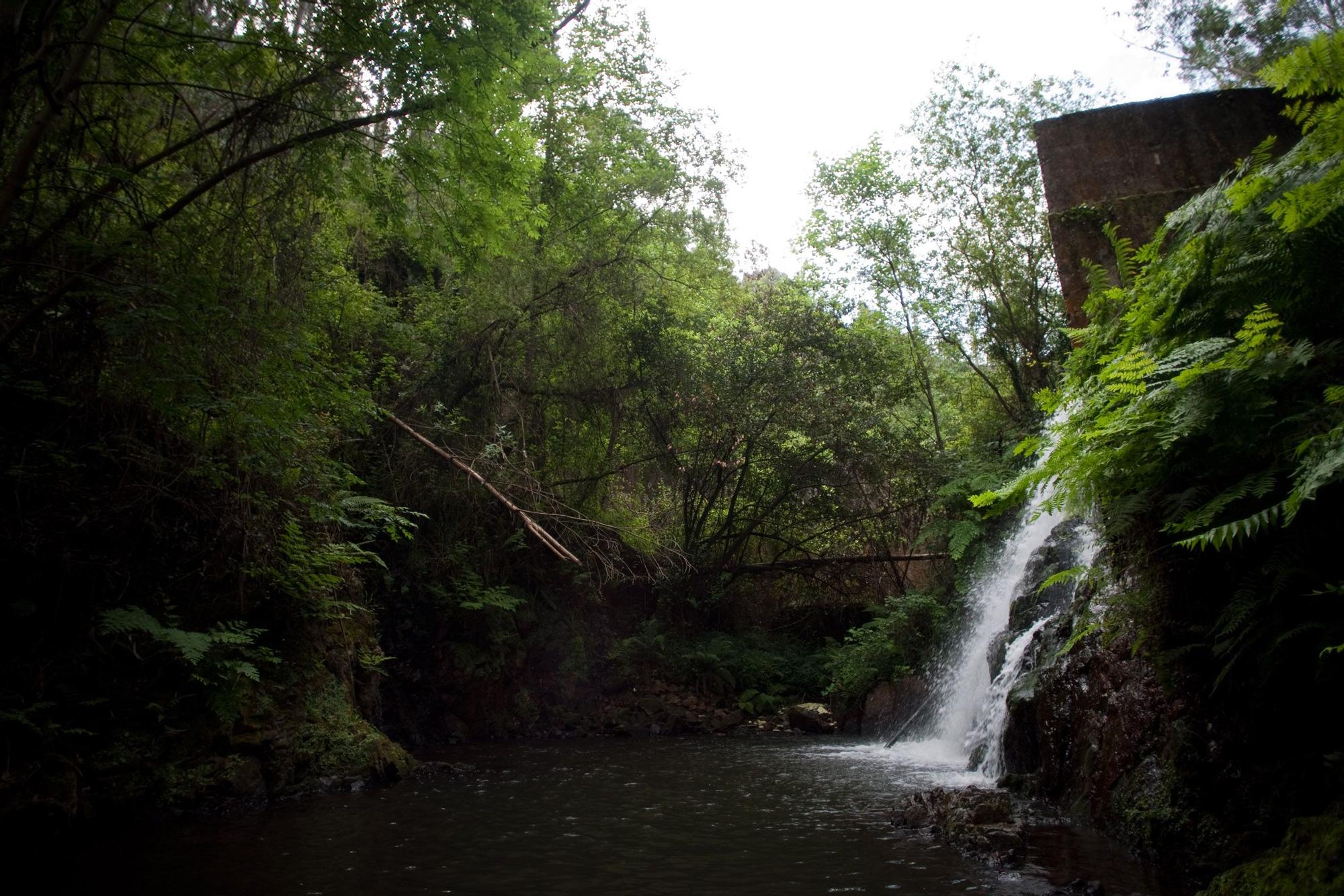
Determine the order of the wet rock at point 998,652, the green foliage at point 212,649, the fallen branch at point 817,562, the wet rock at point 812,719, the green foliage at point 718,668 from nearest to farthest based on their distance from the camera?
the green foliage at point 212,649, the wet rock at point 998,652, the wet rock at point 812,719, the green foliage at point 718,668, the fallen branch at point 817,562

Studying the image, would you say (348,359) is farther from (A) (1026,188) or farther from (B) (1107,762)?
(A) (1026,188)

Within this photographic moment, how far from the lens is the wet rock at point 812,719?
1324 cm

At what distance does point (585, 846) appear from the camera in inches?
212

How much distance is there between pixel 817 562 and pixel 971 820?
11.6m

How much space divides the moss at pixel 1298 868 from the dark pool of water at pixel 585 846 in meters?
0.73

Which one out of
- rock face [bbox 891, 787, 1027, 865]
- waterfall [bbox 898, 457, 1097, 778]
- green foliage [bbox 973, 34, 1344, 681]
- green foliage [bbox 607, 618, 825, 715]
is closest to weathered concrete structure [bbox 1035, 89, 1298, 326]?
waterfall [bbox 898, 457, 1097, 778]

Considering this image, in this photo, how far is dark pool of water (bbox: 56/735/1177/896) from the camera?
14.6 feet

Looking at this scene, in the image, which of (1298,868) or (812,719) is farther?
(812,719)

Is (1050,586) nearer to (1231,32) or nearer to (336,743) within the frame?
(336,743)

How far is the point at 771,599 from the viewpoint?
58.6 feet

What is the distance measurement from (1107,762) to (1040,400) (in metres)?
2.58

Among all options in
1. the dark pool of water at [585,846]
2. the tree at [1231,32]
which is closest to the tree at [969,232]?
the tree at [1231,32]

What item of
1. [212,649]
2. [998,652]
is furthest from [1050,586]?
[212,649]

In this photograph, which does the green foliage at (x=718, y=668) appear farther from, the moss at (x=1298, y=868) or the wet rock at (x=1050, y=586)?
the moss at (x=1298, y=868)
